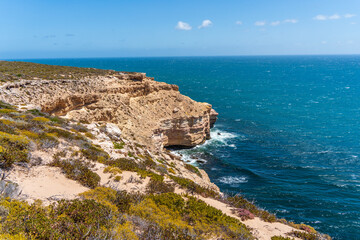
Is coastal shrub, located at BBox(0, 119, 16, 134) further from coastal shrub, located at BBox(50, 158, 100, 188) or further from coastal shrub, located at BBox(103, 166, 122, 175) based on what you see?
coastal shrub, located at BBox(103, 166, 122, 175)

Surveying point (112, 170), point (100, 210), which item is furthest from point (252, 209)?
point (100, 210)

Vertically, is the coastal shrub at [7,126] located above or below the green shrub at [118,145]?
above

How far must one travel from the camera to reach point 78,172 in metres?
13.4

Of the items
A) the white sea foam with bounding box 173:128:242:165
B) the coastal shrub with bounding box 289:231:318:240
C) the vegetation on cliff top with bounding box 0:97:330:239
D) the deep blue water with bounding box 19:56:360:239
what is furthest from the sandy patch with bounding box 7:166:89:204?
the white sea foam with bounding box 173:128:242:165

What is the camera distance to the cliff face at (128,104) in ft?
103

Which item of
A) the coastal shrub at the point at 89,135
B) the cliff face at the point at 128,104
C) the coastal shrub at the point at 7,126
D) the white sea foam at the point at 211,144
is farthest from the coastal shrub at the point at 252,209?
the white sea foam at the point at 211,144

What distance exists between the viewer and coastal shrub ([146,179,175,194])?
13.4 m

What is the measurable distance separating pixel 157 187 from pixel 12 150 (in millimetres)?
8264

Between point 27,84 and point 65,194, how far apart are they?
27.5 meters

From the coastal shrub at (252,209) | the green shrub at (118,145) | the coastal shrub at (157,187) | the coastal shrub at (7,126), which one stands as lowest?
the coastal shrub at (252,209)

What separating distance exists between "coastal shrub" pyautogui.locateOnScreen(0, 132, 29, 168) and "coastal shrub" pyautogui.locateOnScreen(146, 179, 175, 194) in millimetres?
7046

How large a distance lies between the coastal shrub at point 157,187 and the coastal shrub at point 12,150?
23.1ft

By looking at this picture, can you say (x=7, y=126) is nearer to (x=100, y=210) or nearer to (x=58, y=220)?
(x=58, y=220)

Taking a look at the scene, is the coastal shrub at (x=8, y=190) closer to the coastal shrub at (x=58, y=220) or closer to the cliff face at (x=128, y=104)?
the coastal shrub at (x=58, y=220)
